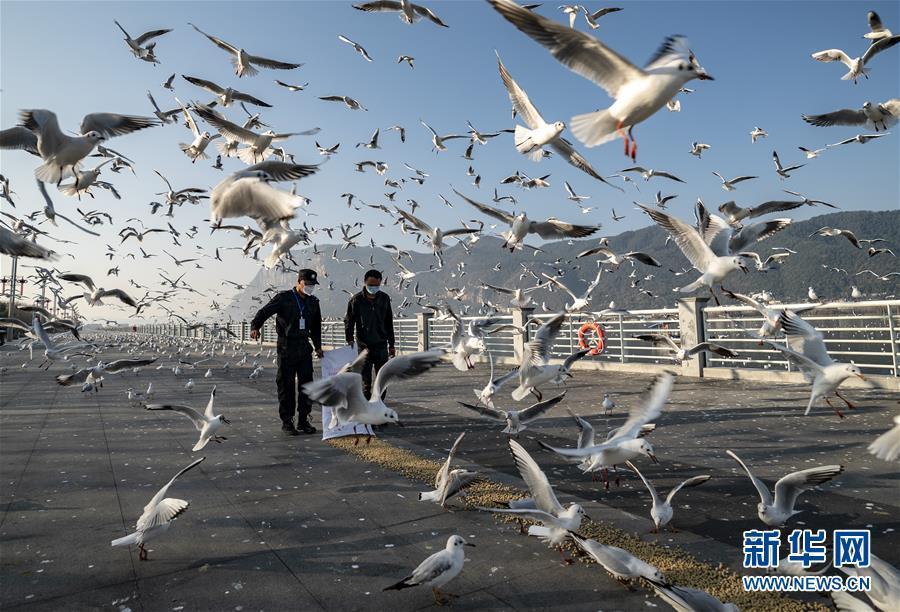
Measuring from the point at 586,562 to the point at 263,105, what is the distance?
30.0 ft

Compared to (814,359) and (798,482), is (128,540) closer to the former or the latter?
(798,482)

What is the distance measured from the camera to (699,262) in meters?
6.34

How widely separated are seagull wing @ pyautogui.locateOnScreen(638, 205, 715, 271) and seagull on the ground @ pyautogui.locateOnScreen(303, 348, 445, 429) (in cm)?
331

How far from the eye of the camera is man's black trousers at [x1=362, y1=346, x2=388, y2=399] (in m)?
8.34

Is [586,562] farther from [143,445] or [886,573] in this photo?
[143,445]

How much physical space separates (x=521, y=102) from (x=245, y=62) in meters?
6.16

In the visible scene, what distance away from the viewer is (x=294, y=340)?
8141 millimetres

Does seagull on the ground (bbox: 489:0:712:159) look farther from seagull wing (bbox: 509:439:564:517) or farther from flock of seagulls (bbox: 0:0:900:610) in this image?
seagull wing (bbox: 509:439:564:517)

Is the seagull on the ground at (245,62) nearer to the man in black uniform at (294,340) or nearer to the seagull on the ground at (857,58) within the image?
the man in black uniform at (294,340)

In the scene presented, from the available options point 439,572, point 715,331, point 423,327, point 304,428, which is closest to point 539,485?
point 439,572

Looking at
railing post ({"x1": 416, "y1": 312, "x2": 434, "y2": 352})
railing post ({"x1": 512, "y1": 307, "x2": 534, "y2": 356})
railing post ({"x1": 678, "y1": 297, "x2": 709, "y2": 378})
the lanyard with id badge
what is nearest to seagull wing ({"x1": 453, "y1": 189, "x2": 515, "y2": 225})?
the lanyard with id badge

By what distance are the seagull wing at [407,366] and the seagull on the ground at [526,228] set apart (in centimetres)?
374

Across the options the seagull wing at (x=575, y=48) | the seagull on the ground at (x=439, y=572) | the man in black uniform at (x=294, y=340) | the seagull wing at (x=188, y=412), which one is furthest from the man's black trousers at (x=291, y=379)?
the seagull wing at (x=575, y=48)

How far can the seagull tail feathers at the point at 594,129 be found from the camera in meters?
4.29
